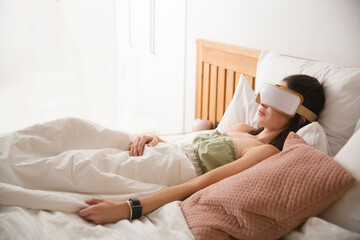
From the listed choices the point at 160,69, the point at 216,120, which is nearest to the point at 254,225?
the point at 216,120

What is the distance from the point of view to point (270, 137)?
1.54 metres

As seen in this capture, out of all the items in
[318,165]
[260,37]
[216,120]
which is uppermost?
[260,37]

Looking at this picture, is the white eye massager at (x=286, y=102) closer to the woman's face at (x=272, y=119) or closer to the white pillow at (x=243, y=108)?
the woman's face at (x=272, y=119)

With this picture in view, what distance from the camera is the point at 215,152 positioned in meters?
1.49

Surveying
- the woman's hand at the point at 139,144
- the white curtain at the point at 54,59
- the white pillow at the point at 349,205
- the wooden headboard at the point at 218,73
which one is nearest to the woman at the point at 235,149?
the woman's hand at the point at 139,144

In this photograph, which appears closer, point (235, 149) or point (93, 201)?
point (93, 201)

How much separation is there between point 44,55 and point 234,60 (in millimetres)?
1873

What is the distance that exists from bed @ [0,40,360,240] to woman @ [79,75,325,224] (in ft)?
0.14

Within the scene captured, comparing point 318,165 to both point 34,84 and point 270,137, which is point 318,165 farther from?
point 34,84

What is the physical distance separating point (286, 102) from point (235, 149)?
0.31m

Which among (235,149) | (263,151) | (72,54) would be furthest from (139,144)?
(72,54)

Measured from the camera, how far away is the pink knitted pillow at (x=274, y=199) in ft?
3.11

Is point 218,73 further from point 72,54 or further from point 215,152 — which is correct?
point 72,54

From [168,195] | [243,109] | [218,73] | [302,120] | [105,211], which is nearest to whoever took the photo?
[105,211]
